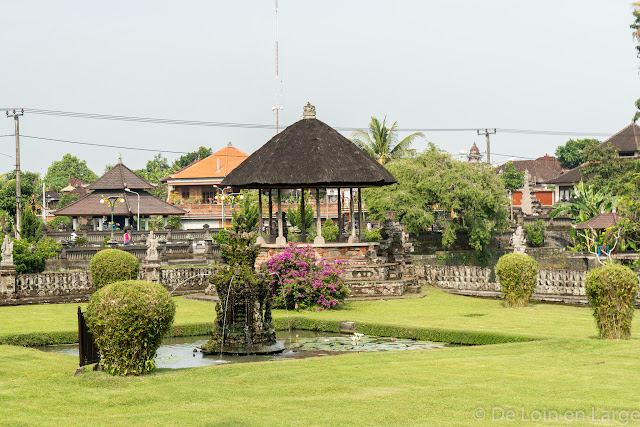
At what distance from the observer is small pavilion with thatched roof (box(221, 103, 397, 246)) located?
28.2 metres

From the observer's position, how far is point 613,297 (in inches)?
621

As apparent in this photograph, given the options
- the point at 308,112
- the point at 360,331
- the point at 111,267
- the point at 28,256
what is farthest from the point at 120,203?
the point at 360,331

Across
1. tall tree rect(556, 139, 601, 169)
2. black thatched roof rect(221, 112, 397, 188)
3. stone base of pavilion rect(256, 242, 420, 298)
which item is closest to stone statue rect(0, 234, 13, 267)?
black thatched roof rect(221, 112, 397, 188)

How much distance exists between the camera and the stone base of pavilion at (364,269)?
91.4ft

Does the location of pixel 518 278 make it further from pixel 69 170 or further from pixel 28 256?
pixel 69 170

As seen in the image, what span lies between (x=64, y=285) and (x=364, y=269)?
10292mm

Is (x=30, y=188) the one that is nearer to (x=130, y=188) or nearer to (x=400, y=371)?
(x=130, y=188)

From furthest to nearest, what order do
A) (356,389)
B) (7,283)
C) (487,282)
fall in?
(487,282) → (7,283) → (356,389)

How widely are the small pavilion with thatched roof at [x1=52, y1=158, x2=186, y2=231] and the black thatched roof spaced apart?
4319 cm

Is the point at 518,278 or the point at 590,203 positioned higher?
the point at 590,203

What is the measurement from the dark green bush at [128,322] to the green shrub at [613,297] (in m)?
8.29

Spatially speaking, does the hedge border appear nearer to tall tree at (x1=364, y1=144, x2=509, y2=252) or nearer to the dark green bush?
the dark green bush

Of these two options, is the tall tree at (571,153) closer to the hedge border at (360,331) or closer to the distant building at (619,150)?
the distant building at (619,150)

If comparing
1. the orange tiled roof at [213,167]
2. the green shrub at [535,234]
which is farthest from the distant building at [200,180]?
the green shrub at [535,234]
